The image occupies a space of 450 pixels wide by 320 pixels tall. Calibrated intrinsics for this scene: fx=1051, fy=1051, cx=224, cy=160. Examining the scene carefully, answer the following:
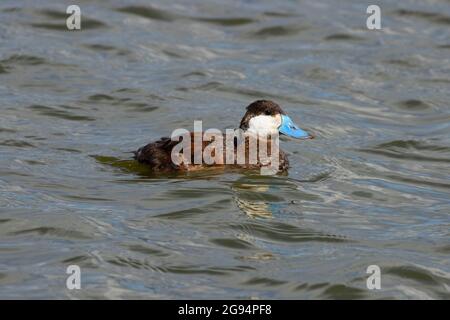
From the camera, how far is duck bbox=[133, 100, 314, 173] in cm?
983

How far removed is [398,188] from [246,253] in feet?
8.55

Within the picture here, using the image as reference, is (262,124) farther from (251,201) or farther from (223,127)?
(223,127)

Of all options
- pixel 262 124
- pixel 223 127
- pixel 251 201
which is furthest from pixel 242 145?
pixel 223 127

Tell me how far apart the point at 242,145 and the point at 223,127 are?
202 cm

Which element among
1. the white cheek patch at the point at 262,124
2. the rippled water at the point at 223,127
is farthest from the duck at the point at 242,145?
the rippled water at the point at 223,127

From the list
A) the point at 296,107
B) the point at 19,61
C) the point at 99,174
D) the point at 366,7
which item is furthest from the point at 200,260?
the point at 366,7

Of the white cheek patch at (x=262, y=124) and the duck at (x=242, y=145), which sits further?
the white cheek patch at (x=262, y=124)

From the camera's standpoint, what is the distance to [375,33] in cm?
1645

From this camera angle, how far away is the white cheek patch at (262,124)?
1043cm

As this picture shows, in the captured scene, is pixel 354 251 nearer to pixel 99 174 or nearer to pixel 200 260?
pixel 200 260

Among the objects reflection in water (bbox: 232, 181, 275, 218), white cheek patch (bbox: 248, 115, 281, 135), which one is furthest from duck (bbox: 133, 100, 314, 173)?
reflection in water (bbox: 232, 181, 275, 218)

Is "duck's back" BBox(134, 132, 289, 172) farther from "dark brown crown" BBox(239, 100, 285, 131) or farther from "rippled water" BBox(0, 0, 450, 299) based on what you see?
"dark brown crown" BBox(239, 100, 285, 131)

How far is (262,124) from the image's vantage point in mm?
10430

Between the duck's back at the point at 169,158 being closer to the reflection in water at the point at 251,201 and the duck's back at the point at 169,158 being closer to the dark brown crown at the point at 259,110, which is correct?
the reflection in water at the point at 251,201
